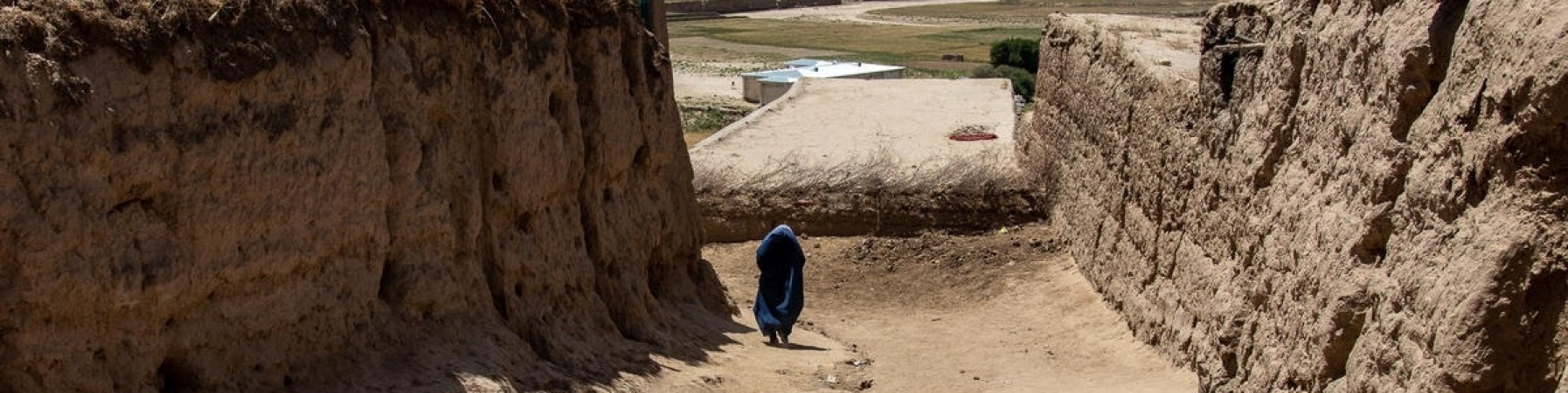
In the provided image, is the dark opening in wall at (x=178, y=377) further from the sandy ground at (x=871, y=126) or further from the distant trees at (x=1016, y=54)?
the distant trees at (x=1016, y=54)

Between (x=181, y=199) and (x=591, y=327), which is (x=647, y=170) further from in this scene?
(x=181, y=199)

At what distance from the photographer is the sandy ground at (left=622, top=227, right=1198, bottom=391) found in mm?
10133

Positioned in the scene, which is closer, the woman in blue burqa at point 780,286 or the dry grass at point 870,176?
the woman in blue burqa at point 780,286

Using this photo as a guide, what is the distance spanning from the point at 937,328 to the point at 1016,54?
2914 centimetres

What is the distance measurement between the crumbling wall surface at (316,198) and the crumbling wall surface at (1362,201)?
3016 mm

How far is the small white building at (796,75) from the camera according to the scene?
31.7m

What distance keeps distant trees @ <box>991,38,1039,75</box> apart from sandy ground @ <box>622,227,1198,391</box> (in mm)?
25619

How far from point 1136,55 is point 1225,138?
3045mm

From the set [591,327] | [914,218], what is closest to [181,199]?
[591,327]

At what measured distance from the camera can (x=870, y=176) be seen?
16422 millimetres

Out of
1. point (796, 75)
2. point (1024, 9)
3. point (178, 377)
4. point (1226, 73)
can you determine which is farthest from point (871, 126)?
point (1024, 9)

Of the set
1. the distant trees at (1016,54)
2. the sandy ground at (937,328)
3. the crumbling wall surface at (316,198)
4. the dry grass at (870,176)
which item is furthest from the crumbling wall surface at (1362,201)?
the distant trees at (1016,54)

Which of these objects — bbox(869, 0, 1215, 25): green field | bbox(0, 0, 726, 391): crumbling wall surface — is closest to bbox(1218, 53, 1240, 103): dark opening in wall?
bbox(0, 0, 726, 391): crumbling wall surface

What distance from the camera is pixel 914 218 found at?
1617 cm
